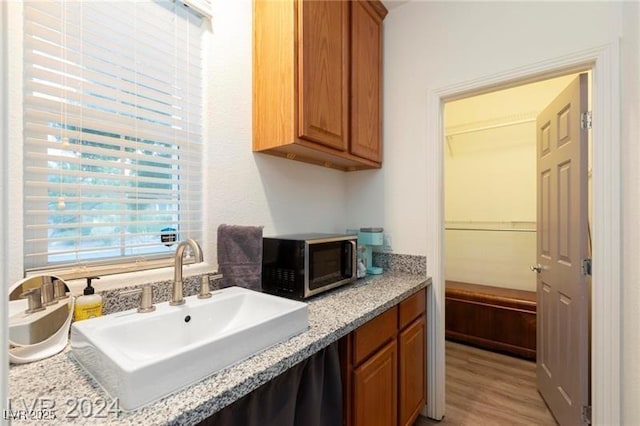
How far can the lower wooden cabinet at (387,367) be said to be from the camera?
1177 mm

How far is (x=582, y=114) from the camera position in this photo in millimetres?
1541

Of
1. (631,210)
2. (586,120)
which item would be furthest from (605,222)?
(586,120)

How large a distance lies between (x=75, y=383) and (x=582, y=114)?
230 centimetres

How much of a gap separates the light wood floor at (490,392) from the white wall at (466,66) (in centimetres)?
66

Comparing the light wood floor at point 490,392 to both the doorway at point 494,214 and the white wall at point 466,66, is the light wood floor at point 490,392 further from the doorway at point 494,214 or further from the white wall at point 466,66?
the white wall at point 466,66

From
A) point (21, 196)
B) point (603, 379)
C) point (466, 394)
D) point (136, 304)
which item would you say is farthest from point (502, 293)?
point (21, 196)

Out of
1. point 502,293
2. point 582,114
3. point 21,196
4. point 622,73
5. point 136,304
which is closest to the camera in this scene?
point 21,196

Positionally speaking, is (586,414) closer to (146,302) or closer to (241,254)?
(241,254)

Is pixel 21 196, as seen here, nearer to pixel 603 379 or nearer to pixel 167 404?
pixel 167 404

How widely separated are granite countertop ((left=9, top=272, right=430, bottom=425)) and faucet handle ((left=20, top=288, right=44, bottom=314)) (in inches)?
5.7

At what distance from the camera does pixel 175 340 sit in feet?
3.22

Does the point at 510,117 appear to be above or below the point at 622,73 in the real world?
above

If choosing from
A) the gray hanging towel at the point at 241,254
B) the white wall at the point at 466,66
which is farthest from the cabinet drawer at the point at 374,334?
the white wall at the point at 466,66

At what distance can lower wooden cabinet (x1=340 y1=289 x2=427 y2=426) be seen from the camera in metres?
1.18
